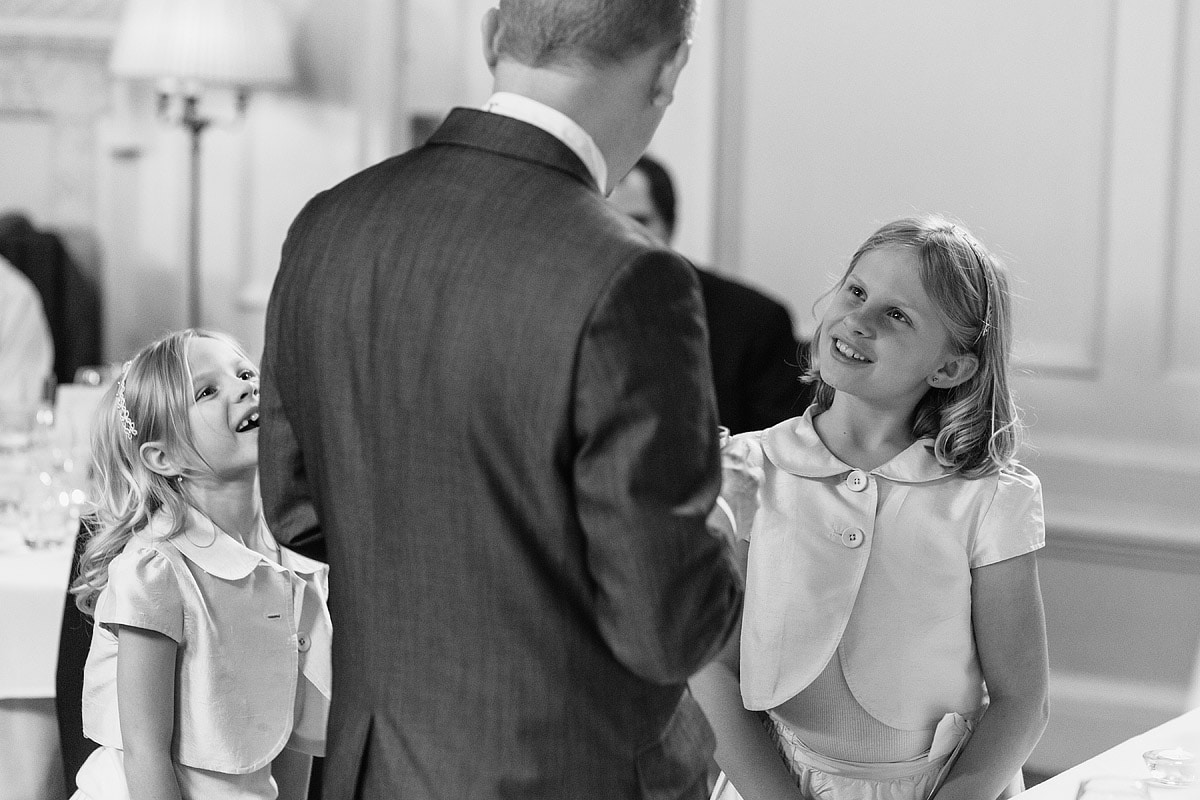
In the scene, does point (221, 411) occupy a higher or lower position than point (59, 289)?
higher

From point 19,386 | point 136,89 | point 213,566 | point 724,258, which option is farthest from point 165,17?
point 213,566

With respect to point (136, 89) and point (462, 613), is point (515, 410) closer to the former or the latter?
point (462, 613)

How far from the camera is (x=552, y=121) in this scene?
1.24 m

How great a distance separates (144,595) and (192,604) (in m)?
0.06

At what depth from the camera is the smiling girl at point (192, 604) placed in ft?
5.82

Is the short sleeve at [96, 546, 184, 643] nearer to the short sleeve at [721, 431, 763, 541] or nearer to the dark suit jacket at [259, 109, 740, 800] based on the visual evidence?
the dark suit jacket at [259, 109, 740, 800]

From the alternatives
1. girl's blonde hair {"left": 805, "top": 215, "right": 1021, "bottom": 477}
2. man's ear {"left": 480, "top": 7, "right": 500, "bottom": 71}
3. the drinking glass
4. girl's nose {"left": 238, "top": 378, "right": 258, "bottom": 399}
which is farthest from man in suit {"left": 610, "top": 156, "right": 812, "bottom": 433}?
man's ear {"left": 480, "top": 7, "right": 500, "bottom": 71}

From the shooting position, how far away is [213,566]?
1847 millimetres

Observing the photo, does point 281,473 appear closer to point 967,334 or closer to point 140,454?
point 140,454

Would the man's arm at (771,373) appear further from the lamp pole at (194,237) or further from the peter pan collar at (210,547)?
the lamp pole at (194,237)

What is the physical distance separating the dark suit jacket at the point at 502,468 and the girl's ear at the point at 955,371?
20.2 inches

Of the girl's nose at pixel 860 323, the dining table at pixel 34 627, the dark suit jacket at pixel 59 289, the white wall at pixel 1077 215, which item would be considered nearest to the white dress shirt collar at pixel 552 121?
the girl's nose at pixel 860 323

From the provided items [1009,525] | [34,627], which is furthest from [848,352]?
[34,627]

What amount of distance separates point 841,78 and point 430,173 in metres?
2.97
